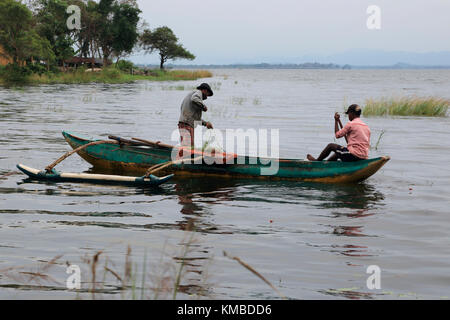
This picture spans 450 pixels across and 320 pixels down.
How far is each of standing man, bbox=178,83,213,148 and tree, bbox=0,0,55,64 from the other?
39367 mm

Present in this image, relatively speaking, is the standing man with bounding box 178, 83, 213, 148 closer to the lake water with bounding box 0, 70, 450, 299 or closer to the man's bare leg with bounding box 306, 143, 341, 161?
the lake water with bounding box 0, 70, 450, 299

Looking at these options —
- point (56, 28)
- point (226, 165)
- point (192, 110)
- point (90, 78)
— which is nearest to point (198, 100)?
point (192, 110)

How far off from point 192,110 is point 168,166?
1.33m

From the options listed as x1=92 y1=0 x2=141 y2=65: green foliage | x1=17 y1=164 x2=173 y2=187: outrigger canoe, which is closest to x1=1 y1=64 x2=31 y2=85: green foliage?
x1=92 y1=0 x2=141 y2=65: green foliage

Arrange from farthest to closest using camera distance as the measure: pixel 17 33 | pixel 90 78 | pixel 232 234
Result: pixel 90 78 → pixel 17 33 → pixel 232 234

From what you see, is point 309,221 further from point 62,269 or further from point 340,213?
point 62,269

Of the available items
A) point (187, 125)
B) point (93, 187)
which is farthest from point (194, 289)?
point (187, 125)

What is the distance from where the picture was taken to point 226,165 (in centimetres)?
1102

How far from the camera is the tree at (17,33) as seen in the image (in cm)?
4538

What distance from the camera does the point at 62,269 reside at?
18.7ft

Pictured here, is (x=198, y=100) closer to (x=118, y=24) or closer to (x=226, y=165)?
(x=226, y=165)

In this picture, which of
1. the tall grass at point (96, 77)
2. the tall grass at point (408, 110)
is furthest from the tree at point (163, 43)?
the tall grass at point (408, 110)
